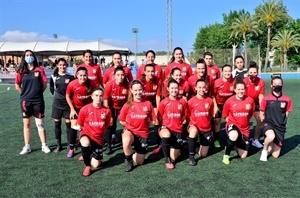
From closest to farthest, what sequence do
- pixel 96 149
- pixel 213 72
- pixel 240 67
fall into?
pixel 96 149
pixel 213 72
pixel 240 67

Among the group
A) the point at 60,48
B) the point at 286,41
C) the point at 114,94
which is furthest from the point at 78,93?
the point at 286,41

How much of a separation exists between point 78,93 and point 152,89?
1256 millimetres

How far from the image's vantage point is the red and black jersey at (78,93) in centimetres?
518

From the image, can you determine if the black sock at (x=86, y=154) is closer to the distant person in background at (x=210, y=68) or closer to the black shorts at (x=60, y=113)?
the black shorts at (x=60, y=113)

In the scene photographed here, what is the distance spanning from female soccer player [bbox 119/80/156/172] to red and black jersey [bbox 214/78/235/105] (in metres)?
1.56

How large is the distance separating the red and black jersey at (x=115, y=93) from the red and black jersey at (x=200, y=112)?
44.6 inches

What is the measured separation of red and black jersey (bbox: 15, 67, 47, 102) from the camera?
5223mm

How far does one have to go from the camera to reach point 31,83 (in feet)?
17.1

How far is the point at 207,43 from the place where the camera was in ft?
216

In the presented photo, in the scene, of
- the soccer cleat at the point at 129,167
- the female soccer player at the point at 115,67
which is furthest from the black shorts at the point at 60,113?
the soccer cleat at the point at 129,167

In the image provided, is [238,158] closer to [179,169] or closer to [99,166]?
[179,169]

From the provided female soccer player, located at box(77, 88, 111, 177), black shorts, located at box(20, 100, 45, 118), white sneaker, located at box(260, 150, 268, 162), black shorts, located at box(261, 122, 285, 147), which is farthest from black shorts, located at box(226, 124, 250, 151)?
black shorts, located at box(20, 100, 45, 118)

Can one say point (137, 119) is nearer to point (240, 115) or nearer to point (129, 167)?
point (129, 167)

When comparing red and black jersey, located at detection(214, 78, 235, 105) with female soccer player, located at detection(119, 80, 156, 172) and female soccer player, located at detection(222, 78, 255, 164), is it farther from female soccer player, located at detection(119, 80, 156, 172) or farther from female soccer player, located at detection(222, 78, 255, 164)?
female soccer player, located at detection(119, 80, 156, 172)
